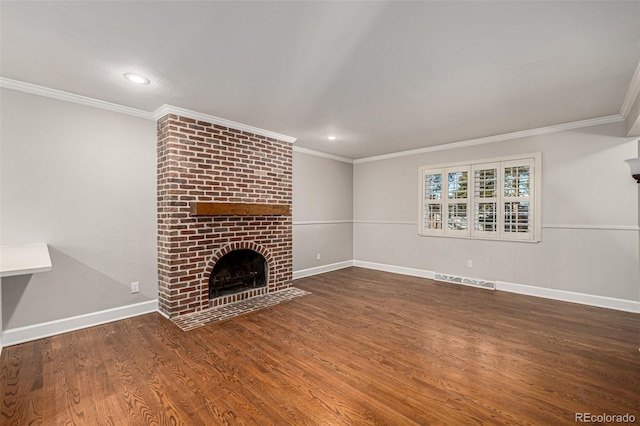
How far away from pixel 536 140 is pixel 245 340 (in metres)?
4.97

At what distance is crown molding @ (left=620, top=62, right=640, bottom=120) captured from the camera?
8.59ft

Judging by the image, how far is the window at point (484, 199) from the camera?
14.4 feet

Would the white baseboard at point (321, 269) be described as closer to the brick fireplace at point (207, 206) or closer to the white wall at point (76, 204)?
the brick fireplace at point (207, 206)

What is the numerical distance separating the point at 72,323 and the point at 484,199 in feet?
19.5

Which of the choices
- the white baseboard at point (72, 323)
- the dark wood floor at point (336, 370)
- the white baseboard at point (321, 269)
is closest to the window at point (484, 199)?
the dark wood floor at point (336, 370)

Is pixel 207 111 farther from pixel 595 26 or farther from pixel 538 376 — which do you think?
pixel 538 376

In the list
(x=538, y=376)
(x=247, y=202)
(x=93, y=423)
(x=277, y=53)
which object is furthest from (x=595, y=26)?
(x=93, y=423)

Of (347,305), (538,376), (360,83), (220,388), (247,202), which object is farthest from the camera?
(247,202)

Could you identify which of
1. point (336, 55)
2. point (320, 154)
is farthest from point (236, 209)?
point (320, 154)

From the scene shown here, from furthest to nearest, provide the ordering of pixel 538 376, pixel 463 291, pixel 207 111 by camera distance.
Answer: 1. pixel 463 291
2. pixel 207 111
3. pixel 538 376

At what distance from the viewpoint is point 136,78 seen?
2.65 m

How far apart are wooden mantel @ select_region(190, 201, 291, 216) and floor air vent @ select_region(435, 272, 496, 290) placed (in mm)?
3126

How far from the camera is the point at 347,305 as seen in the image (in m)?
3.90

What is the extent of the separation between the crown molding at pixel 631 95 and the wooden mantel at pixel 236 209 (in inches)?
162
